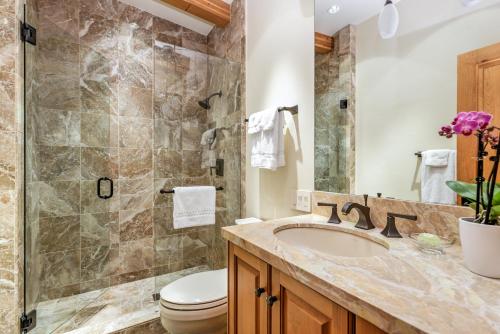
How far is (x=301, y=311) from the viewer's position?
0.67m

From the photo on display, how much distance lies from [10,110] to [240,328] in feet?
5.66

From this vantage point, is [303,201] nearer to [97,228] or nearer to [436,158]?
[436,158]

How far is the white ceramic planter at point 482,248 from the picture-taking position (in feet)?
1.85

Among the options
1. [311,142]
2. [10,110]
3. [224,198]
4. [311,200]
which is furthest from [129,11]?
[311,200]

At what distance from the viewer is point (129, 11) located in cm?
225

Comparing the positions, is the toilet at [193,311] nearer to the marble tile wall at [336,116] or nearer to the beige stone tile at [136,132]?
the marble tile wall at [336,116]

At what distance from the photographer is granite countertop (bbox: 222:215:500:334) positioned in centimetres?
41

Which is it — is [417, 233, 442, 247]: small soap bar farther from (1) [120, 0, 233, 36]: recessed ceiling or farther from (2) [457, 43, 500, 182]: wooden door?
(1) [120, 0, 233, 36]: recessed ceiling

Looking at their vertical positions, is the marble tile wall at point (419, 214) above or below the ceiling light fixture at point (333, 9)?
below

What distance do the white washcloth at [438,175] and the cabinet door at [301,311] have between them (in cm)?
63

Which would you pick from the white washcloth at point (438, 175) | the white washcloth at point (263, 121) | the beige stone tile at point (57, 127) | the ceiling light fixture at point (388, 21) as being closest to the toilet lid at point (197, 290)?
the white washcloth at point (263, 121)

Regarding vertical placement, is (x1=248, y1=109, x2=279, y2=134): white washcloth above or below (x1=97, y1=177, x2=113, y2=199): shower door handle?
above

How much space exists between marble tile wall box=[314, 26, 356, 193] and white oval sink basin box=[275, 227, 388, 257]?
0.27 meters

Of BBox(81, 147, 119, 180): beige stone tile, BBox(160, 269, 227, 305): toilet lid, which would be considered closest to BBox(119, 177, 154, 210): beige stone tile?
BBox(81, 147, 119, 180): beige stone tile
